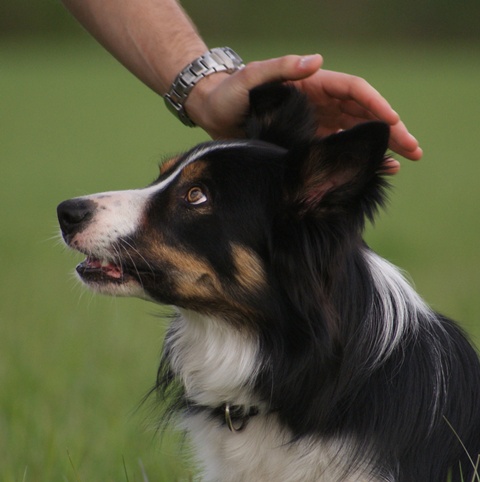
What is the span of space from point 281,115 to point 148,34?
94 cm

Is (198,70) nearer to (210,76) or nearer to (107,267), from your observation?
(210,76)

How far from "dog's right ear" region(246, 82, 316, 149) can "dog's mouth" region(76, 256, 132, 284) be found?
0.84m

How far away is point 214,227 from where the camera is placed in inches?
150

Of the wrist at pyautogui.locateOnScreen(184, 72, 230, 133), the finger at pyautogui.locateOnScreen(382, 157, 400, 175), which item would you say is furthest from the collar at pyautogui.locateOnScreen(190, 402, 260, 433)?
the wrist at pyautogui.locateOnScreen(184, 72, 230, 133)

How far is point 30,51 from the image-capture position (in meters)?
39.2

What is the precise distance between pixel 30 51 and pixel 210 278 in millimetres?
37152

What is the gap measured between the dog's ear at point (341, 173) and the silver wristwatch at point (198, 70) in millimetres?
865

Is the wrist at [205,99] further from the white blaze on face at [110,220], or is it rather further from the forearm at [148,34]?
the white blaze on face at [110,220]

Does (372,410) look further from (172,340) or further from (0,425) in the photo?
(0,425)

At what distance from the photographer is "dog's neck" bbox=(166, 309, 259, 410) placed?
12.6 feet

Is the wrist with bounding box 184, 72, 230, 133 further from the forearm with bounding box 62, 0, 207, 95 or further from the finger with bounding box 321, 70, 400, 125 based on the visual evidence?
the finger with bounding box 321, 70, 400, 125

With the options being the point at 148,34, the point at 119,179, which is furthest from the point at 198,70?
the point at 119,179

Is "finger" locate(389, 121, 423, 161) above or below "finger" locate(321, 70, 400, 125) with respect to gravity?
below

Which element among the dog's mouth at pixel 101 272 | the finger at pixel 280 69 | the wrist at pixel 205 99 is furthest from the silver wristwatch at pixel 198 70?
the dog's mouth at pixel 101 272
